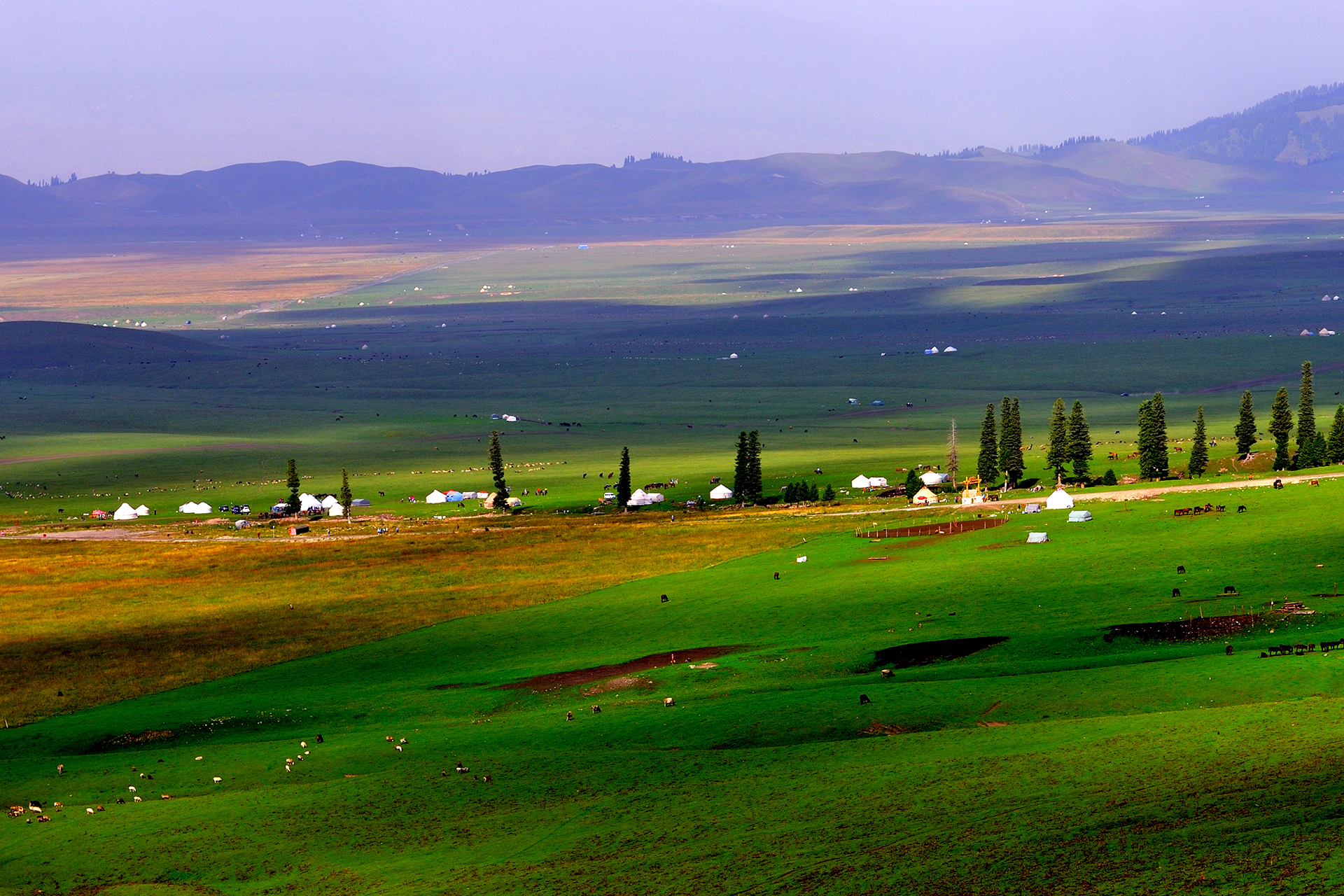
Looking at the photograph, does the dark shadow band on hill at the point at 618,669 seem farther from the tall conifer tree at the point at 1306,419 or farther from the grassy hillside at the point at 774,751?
the tall conifer tree at the point at 1306,419

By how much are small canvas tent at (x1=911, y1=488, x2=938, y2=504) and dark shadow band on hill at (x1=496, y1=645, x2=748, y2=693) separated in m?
45.4

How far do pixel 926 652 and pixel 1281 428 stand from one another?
66266mm

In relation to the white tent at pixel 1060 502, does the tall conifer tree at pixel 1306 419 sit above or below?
above

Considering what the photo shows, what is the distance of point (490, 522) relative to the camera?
114938mm

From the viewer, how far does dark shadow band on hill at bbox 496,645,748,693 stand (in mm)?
58406

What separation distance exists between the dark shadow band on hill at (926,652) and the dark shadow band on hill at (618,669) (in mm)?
7272

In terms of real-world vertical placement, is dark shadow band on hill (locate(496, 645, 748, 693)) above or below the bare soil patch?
below

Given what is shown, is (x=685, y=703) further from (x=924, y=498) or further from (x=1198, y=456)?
(x=1198, y=456)

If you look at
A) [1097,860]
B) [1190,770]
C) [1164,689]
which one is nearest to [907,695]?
[1164,689]

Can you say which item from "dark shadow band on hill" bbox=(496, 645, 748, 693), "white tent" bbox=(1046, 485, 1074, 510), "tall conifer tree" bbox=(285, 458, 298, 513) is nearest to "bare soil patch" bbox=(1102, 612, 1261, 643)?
"dark shadow band on hill" bbox=(496, 645, 748, 693)

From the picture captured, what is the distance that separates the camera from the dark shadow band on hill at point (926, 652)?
56469mm

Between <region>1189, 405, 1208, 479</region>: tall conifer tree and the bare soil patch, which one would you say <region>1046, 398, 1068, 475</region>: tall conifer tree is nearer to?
<region>1189, 405, 1208, 479</region>: tall conifer tree

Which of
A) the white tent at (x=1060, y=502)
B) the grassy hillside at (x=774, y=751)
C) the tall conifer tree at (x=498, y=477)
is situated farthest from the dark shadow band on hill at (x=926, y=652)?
Result: the tall conifer tree at (x=498, y=477)

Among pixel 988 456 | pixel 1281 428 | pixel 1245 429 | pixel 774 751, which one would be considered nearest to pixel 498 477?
pixel 988 456
